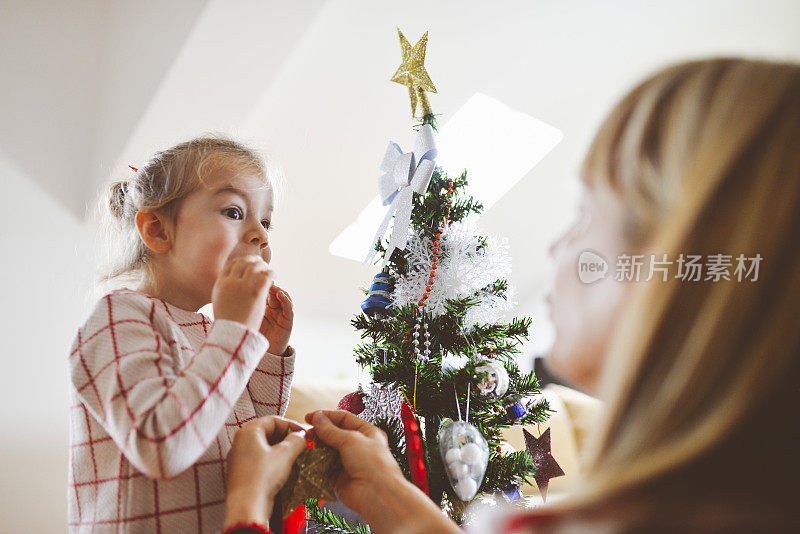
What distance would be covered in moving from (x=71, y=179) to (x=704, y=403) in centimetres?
208

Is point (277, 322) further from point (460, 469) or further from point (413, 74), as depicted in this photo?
point (413, 74)

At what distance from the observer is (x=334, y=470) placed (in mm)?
631

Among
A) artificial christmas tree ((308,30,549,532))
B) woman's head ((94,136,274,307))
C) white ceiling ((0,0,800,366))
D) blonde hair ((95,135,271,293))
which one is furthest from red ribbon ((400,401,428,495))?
white ceiling ((0,0,800,366))

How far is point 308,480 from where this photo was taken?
60 centimetres

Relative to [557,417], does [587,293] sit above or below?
above

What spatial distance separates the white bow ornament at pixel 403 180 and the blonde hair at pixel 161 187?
21cm

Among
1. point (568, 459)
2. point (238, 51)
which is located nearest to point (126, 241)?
point (238, 51)

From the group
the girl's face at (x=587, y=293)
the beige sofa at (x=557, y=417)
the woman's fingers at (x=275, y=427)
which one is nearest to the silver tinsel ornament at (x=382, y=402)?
the woman's fingers at (x=275, y=427)

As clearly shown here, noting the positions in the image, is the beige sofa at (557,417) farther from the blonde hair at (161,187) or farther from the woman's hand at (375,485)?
the woman's hand at (375,485)

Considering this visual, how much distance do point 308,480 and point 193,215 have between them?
17.9 inches

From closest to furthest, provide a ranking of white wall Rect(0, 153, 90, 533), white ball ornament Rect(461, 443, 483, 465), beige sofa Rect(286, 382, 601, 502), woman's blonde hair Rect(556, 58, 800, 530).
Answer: woman's blonde hair Rect(556, 58, 800, 530) < white ball ornament Rect(461, 443, 483, 465) < white wall Rect(0, 153, 90, 533) < beige sofa Rect(286, 382, 601, 502)

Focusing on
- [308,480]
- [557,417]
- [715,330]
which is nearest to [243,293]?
[308,480]

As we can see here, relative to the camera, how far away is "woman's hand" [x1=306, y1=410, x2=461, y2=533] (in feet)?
1.85

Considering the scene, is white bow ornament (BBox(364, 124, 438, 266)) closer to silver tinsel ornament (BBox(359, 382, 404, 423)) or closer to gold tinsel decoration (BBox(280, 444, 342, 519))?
silver tinsel ornament (BBox(359, 382, 404, 423))
